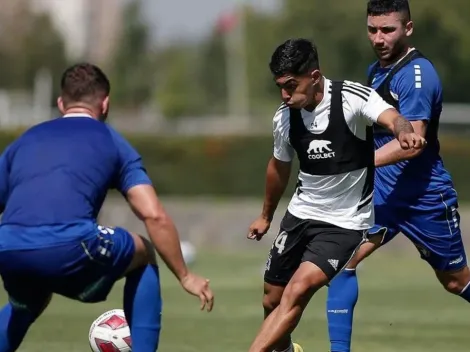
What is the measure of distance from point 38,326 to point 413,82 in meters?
4.36

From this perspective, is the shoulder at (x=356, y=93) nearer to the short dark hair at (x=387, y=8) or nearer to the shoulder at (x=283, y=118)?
the shoulder at (x=283, y=118)

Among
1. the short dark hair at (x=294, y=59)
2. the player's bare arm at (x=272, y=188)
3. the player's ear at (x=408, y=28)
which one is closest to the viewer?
the short dark hair at (x=294, y=59)

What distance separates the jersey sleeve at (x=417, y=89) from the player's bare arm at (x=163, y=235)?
2586 mm

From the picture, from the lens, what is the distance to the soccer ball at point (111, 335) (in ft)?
28.1

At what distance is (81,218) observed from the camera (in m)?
6.88

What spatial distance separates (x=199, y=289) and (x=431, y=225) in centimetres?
285

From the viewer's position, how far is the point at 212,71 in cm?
→ 7975

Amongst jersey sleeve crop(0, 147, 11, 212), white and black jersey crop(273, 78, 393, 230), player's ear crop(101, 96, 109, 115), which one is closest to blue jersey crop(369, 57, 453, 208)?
white and black jersey crop(273, 78, 393, 230)

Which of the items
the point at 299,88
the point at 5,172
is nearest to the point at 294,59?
the point at 299,88

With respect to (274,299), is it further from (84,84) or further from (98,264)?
(84,84)

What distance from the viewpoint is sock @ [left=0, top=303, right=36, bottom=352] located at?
7398mm

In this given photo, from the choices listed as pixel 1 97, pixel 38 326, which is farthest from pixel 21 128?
pixel 1 97

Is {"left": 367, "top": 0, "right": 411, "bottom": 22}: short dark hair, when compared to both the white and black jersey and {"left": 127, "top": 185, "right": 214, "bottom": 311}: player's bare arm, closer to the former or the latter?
the white and black jersey

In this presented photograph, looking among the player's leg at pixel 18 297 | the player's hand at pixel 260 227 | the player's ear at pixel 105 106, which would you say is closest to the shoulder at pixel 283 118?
the player's hand at pixel 260 227
